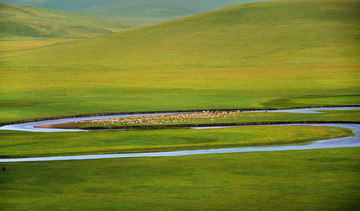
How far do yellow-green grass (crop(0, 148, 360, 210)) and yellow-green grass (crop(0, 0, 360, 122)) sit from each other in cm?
1965

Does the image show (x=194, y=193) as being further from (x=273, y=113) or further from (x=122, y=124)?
(x=273, y=113)

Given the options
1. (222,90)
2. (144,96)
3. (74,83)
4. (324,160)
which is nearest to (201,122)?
(324,160)

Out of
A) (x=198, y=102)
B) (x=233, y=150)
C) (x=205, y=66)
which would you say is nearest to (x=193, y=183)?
(x=233, y=150)

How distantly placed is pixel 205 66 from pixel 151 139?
6031 centimetres

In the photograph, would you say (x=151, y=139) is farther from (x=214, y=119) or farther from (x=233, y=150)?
(x=214, y=119)

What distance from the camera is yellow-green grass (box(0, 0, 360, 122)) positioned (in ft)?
158

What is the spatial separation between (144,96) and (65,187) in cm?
3695

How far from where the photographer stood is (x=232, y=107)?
139 ft

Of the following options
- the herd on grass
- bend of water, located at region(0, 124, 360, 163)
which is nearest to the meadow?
the herd on grass

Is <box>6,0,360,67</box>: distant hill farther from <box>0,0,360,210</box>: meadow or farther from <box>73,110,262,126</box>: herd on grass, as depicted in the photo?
<box>73,110,262,126</box>: herd on grass

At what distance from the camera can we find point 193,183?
680 inches

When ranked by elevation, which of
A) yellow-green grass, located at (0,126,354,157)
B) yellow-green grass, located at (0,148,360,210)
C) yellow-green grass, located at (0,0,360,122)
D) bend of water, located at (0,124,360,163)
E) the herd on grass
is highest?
yellow-green grass, located at (0,148,360,210)

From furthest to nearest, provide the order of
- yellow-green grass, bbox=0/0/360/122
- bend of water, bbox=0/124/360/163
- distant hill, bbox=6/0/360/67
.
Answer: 1. distant hill, bbox=6/0/360/67
2. yellow-green grass, bbox=0/0/360/122
3. bend of water, bbox=0/124/360/163

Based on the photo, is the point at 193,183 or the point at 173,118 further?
the point at 173,118
